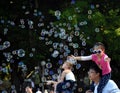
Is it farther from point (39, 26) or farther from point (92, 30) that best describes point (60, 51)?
point (39, 26)

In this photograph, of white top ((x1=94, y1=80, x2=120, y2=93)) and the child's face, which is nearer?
white top ((x1=94, y1=80, x2=120, y2=93))

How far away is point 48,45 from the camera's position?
19.7 m

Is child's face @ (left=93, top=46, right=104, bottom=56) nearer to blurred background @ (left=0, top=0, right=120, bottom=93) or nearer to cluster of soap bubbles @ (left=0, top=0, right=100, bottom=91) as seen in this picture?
cluster of soap bubbles @ (left=0, top=0, right=100, bottom=91)

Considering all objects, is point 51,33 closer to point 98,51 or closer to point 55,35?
point 55,35

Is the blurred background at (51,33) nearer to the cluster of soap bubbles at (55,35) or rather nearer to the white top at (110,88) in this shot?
the cluster of soap bubbles at (55,35)

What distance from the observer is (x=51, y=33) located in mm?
18125

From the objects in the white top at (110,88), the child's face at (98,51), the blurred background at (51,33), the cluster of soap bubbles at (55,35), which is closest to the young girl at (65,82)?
the child's face at (98,51)

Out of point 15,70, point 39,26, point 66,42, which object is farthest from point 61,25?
point 15,70

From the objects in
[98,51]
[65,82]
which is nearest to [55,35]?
[65,82]

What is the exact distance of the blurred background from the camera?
17922 millimetres

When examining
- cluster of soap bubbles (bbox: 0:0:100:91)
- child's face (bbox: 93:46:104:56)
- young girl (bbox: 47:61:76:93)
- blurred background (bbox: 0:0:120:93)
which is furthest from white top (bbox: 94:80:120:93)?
blurred background (bbox: 0:0:120:93)

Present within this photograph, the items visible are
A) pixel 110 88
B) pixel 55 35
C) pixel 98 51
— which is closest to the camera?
pixel 110 88

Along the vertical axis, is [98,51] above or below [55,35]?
below

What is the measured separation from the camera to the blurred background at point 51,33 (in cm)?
1792
